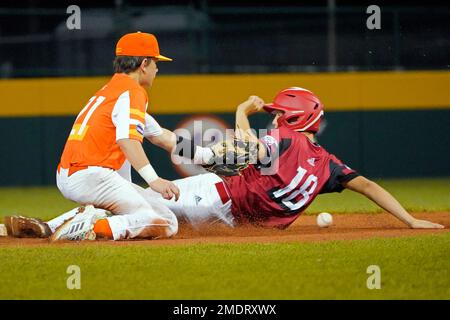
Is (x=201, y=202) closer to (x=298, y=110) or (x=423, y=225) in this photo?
(x=298, y=110)

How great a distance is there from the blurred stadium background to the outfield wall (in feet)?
0.05

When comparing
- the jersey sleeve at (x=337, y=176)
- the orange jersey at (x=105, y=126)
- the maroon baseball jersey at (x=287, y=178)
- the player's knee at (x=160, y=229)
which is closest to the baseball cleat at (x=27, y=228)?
the orange jersey at (x=105, y=126)

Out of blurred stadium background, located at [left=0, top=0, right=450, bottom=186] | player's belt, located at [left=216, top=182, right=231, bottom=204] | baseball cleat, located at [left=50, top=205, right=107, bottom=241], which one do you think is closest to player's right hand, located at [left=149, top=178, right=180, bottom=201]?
baseball cleat, located at [left=50, top=205, right=107, bottom=241]

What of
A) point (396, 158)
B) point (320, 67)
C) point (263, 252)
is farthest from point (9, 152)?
point (263, 252)

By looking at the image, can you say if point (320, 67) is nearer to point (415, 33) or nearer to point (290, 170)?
point (415, 33)

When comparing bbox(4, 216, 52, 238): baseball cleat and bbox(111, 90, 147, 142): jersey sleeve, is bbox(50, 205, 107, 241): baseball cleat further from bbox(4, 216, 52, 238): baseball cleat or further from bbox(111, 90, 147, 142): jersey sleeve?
bbox(111, 90, 147, 142): jersey sleeve

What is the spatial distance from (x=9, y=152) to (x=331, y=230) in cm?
658

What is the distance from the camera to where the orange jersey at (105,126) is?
772 cm

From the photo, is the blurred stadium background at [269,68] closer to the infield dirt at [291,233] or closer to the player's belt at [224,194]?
the infield dirt at [291,233]

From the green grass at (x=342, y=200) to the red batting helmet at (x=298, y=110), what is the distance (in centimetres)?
233

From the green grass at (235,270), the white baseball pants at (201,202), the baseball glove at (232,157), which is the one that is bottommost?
the green grass at (235,270)

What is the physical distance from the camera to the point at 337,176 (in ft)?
26.9

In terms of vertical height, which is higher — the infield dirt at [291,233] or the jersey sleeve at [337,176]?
the jersey sleeve at [337,176]

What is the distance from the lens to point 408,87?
14219mm
